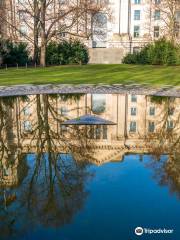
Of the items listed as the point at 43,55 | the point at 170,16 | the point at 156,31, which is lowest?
the point at 43,55

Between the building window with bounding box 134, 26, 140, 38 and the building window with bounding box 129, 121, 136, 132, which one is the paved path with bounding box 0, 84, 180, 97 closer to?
the building window with bounding box 129, 121, 136, 132

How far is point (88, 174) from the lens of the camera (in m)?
6.50

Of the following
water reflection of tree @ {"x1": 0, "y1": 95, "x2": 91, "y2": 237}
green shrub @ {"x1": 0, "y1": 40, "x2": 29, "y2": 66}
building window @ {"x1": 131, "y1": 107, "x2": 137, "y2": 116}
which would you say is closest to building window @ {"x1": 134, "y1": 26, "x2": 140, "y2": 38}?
green shrub @ {"x1": 0, "y1": 40, "x2": 29, "y2": 66}

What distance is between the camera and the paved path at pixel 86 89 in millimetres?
16600

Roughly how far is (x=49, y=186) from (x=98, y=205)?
3.47ft

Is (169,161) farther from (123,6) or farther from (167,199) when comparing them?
(123,6)

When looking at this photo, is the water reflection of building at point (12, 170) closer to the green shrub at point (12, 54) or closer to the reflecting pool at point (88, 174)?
the reflecting pool at point (88, 174)

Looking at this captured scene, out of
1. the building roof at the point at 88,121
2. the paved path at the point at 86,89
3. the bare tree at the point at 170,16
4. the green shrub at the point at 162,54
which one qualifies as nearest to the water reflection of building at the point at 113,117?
the building roof at the point at 88,121

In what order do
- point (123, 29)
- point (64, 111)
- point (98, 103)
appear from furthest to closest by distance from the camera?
point (123, 29), point (98, 103), point (64, 111)

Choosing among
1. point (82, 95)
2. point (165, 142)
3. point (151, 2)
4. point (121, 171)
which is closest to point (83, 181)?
point (121, 171)

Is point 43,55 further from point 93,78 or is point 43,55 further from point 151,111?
point 151,111

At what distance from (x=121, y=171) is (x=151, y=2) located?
2137 inches

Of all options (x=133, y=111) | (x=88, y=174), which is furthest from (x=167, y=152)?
(x=133, y=111)

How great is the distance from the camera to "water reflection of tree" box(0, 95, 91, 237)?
4828 millimetres
